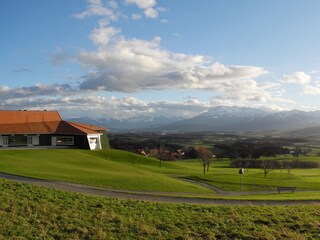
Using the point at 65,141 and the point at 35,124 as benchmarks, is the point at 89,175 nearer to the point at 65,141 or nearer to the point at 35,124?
the point at 65,141

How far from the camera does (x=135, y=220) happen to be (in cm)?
1631

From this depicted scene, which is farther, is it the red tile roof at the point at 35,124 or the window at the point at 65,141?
the window at the point at 65,141

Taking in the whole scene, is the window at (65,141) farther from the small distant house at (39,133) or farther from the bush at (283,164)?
the bush at (283,164)

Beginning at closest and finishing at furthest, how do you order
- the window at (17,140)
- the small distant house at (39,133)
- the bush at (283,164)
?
1. the small distant house at (39,133)
2. the window at (17,140)
3. the bush at (283,164)

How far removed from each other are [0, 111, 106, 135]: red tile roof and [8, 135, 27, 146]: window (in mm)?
1358

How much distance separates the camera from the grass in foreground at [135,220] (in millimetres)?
14359

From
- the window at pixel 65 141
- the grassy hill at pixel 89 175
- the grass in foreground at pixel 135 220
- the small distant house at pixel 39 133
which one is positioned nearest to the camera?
the grass in foreground at pixel 135 220

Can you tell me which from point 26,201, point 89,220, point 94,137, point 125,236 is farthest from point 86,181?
point 94,137

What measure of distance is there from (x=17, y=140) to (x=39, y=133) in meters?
3.98

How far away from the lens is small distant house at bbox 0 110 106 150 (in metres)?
61.6

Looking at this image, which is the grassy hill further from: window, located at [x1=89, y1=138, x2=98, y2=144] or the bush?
the bush

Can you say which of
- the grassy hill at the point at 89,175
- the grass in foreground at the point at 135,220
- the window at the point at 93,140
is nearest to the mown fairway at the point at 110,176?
the grassy hill at the point at 89,175

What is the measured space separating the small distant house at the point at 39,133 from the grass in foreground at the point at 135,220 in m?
43.0

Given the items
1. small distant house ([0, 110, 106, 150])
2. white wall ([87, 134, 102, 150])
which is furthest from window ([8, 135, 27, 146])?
white wall ([87, 134, 102, 150])
